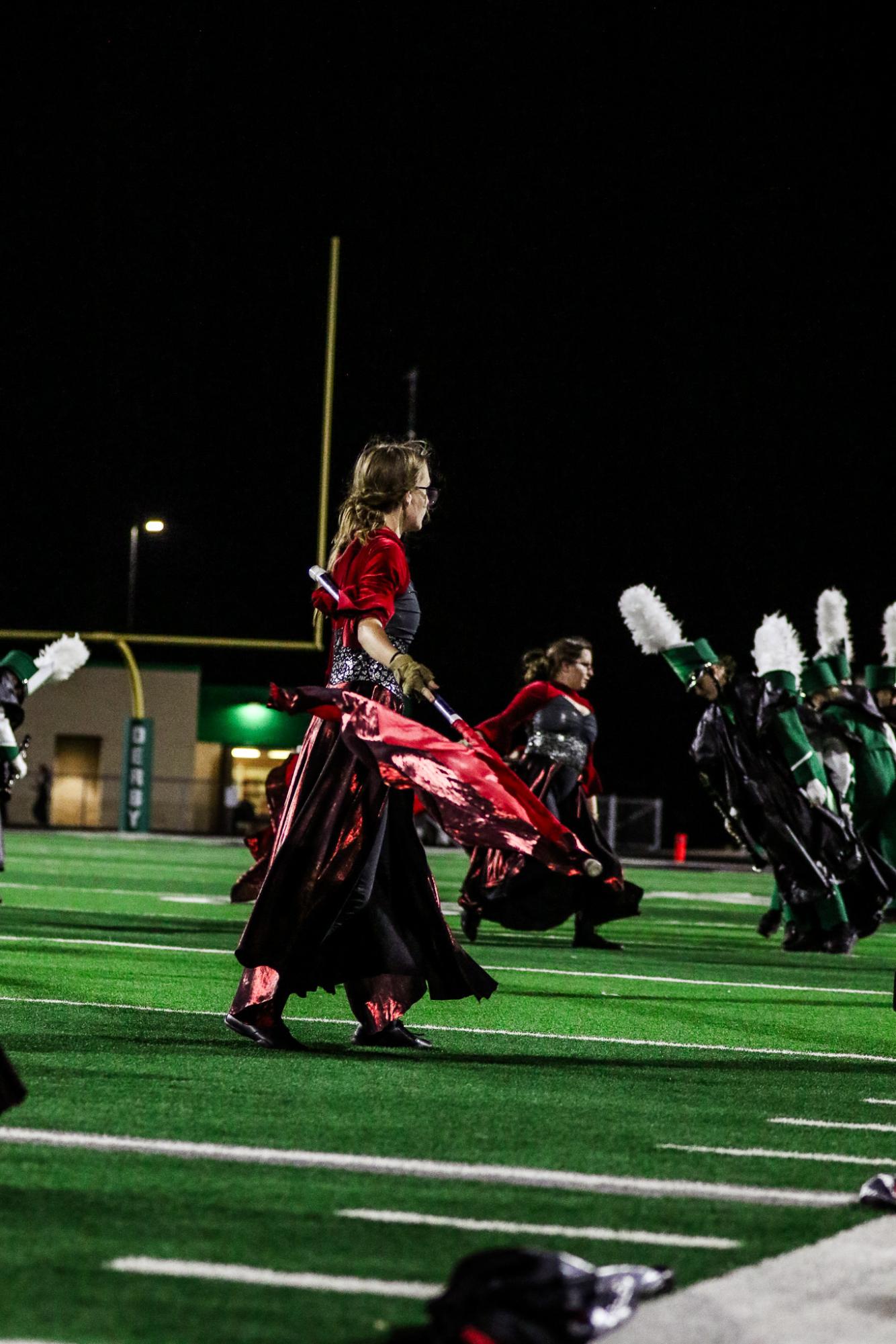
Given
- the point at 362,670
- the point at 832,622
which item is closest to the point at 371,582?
the point at 362,670

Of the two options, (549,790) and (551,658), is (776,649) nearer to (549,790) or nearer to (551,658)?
(551,658)

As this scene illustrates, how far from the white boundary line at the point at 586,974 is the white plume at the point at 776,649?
3.53m

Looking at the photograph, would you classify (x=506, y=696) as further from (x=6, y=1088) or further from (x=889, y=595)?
(x=6, y=1088)

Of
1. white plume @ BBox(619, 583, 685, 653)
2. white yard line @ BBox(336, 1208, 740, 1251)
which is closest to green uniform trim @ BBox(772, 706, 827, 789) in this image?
white plume @ BBox(619, 583, 685, 653)

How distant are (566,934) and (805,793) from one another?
85.4 inches

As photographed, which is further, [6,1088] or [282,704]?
[282,704]

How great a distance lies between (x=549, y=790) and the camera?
500 inches

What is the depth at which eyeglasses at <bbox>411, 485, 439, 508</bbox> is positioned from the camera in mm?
6555

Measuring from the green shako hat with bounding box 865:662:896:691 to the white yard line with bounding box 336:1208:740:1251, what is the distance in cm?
1177

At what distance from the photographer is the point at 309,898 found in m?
6.17

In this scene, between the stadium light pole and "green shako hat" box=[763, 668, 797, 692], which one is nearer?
"green shako hat" box=[763, 668, 797, 692]

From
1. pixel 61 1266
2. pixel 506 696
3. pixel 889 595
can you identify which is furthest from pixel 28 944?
pixel 506 696

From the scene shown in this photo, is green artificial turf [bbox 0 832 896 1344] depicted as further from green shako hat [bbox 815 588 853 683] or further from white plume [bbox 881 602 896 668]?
white plume [bbox 881 602 896 668]

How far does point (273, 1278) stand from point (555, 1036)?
386cm
